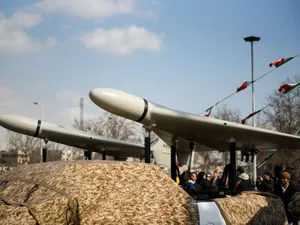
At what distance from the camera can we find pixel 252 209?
6.33 m

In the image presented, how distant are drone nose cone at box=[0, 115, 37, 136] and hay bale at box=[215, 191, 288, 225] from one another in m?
12.2

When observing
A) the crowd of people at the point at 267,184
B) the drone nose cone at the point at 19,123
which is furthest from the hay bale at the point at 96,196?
the drone nose cone at the point at 19,123

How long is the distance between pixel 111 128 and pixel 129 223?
53.0 meters

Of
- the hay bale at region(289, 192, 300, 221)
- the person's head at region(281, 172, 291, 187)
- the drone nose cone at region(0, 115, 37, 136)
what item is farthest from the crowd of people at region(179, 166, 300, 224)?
the drone nose cone at region(0, 115, 37, 136)

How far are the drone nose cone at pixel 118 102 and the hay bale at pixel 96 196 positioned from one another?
6.08 meters

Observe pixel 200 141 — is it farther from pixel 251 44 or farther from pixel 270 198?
pixel 251 44

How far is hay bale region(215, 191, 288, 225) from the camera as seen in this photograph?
19.2 ft

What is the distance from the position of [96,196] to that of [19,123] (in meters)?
13.1

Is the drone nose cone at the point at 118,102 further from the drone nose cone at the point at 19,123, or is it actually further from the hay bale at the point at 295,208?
the hay bale at the point at 295,208

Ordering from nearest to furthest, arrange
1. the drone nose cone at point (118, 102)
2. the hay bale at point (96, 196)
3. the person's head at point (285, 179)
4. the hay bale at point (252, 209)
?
the hay bale at point (96, 196) < the hay bale at point (252, 209) < the person's head at point (285, 179) < the drone nose cone at point (118, 102)

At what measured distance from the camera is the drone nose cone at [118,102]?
11633 millimetres

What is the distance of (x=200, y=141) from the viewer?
17.5 m

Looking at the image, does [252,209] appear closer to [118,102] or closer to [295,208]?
[295,208]

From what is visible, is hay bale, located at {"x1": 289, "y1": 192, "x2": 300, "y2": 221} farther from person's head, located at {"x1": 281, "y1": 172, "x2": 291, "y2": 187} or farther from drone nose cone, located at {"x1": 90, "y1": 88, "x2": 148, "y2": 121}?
drone nose cone, located at {"x1": 90, "y1": 88, "x2": 148, "y2": 121}
